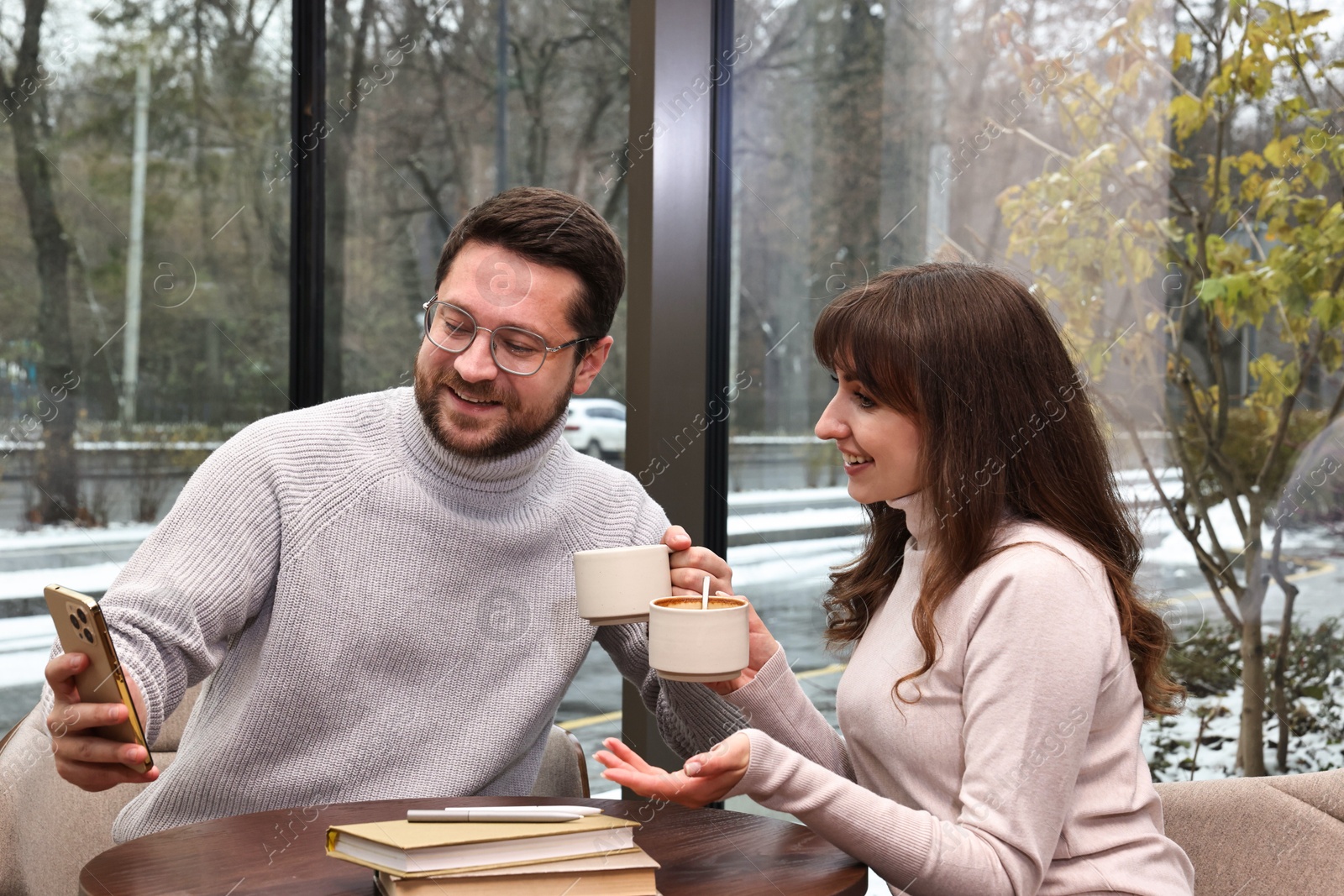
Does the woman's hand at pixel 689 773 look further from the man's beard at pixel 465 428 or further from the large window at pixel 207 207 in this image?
the large window at pixel 207 207

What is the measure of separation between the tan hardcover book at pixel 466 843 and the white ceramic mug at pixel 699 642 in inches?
9.9

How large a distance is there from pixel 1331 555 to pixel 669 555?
1425mm

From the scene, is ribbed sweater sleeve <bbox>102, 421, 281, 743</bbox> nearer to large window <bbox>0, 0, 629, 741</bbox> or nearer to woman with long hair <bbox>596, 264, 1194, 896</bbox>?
woman with long hair <bbox>596, 264, 1194, 896</bbox>

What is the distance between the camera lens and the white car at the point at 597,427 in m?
2.96

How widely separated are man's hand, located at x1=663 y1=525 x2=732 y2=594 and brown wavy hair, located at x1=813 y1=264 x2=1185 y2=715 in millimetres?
292

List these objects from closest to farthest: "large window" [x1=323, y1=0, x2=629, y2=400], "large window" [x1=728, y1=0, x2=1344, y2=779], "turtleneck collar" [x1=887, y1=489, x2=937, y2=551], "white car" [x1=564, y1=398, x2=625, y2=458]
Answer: "turtleneck collar" [x1=887, y1=489, x2=937, y2=551], "large window" [x1=728, y1=0, x2=1344, y2=779], "white car" [x1=564, y1=398, x2=625, y2=458], "large window" [x1=323, y1=0, x2=629, y2=400]

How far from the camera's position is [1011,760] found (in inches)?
49.2

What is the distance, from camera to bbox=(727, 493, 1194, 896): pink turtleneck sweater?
4.12ft

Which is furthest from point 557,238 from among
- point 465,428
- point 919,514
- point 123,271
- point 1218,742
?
point 123,271

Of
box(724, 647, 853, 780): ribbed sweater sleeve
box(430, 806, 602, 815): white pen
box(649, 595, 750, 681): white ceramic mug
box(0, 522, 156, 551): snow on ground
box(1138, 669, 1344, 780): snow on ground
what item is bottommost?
box(1138, 669, 1344, 780): snow on ground

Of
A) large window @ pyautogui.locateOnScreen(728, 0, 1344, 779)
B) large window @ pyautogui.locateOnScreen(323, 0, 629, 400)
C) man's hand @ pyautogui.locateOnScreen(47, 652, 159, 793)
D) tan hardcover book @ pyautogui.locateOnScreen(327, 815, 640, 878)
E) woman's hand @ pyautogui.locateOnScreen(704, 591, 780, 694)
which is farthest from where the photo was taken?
large window @ pyautogui.locateOnScreen(323, 0, 629, 400)

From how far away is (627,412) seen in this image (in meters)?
2.51

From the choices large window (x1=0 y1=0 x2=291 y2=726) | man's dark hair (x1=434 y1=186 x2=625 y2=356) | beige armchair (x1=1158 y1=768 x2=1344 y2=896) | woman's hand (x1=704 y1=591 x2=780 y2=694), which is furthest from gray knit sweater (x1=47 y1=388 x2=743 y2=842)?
large window (x1=0 y1=0 x2=291 y2=726)

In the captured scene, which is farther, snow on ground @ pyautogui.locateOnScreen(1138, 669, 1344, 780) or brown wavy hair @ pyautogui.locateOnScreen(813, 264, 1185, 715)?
snow on ground @ pyautogui.locateOnScreen(1138, 669, 1344, 780)
